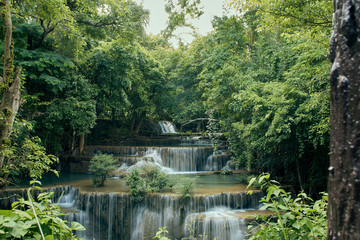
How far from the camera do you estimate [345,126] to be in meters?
1.37

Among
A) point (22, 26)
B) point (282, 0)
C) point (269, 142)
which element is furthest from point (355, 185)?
point (22, 26)

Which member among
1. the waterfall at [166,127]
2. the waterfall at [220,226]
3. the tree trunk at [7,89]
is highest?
the waterfall at [166,127]

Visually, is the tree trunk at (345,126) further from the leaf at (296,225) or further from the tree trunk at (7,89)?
the tree trunk at (7,89)

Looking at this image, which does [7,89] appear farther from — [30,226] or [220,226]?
[220,226]

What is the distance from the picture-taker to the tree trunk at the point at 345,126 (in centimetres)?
132

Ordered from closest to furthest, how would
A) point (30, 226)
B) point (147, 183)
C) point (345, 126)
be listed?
point (345, 126)
point (30, 226)
point (147, 183)

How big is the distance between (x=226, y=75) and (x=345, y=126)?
11418 millimetres

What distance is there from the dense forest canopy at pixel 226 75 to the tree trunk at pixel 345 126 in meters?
3.33

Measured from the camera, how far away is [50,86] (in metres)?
12.5

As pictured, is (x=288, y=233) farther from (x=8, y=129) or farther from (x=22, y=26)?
(x=22, y=26)

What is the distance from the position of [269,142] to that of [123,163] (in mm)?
8181

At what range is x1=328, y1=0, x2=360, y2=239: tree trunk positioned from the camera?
132cm

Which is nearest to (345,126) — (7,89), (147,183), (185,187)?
(7,89)

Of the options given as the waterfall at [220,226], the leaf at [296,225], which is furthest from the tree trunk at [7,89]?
the waterfall at [220,226]
